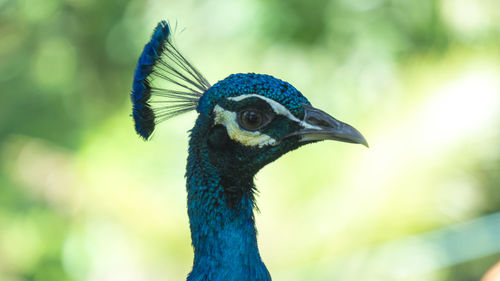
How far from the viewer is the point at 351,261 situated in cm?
301

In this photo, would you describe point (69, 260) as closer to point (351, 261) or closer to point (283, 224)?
point (283, 224)

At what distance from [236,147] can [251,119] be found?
0.07m

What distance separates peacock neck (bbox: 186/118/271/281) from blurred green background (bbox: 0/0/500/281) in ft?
6.03

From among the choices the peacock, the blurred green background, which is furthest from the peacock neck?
the blurred green background

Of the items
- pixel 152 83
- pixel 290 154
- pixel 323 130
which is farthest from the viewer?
pixel 290 154

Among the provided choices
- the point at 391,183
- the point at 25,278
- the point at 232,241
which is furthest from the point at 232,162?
the point at 25,278

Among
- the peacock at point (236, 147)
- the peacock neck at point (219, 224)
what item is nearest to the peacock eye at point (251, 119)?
the peacock at point (236, 147)

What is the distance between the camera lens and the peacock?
3.68 ft

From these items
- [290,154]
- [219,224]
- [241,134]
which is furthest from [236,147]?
[290,154]

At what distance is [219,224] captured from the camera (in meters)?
1.17

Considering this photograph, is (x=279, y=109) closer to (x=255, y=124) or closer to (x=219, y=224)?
(x=255, y=124)

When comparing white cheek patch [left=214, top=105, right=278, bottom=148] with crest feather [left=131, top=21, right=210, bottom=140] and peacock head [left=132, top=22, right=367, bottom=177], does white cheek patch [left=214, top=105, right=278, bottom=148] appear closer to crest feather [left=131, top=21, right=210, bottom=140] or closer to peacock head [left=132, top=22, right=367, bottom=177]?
peacock head [left=132, top=22, right=367, bottom=177]

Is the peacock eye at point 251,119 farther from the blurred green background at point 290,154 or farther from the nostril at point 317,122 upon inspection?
the blurred green background at point 290,154

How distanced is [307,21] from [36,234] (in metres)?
2.03
